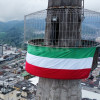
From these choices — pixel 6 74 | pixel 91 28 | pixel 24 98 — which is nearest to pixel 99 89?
pixel 24 98

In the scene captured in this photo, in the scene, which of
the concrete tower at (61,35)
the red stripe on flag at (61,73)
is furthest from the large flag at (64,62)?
the concrete tower at (61,35)

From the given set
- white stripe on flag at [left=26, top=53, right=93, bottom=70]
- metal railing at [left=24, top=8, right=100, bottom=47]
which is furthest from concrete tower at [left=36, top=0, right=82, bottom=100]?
white stripe on flag at [left=26, top=53, right=93, bottom=70]

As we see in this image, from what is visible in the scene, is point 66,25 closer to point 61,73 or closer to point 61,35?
point 61,35

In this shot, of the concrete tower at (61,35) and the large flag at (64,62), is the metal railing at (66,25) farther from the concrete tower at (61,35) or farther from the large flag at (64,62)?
the large flag at (64,62)

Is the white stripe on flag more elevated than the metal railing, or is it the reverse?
the metal railing

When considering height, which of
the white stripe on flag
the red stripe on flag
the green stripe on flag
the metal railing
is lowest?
the red stripe on flag

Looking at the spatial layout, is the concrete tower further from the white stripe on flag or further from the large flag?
the white stripe on flag

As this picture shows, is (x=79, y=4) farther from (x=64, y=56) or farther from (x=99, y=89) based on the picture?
(x=99, y=89)

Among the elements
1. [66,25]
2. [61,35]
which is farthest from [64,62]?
[66,25]
